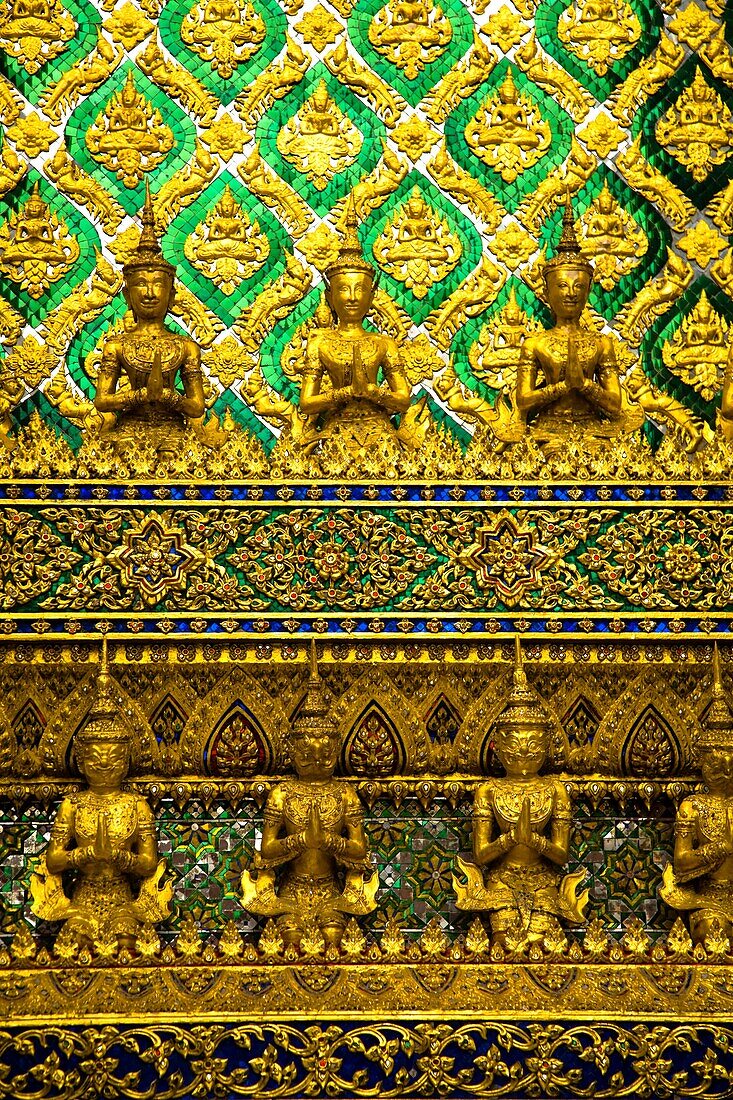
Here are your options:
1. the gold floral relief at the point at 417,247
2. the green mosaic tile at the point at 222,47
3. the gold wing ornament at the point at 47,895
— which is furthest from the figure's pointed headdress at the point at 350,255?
the gold wing ornament at the point at 47,895

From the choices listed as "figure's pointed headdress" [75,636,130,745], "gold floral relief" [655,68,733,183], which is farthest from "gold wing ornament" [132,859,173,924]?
"gold floral relief" [655,68,733,183]

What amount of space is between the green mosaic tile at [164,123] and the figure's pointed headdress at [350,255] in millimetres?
1010

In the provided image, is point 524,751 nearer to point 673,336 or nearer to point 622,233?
point 673,336

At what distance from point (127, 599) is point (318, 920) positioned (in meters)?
1.45

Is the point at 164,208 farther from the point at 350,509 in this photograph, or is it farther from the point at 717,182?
the point at 717,182

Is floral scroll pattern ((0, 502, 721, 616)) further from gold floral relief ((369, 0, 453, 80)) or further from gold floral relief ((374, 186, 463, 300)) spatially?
gold floral relief ((369, 0, 453, 80))

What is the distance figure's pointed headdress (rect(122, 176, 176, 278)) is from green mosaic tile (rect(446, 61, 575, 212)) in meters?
1.67

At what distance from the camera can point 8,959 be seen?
5.99 meters

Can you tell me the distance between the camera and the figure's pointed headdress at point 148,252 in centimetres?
728

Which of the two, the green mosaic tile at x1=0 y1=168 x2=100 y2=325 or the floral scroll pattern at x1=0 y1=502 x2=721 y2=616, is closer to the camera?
the floral scroll pattern at x1=0 y1=502 x2=721 y2=616

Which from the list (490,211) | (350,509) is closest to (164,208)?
Answer: (490,211)

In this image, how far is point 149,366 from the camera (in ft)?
23.8

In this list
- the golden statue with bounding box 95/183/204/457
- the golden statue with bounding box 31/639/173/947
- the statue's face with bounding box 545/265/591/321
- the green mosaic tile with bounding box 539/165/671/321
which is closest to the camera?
the golden statue with bounding box 31/639/173/947

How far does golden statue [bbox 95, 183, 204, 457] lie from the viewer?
726 cm
